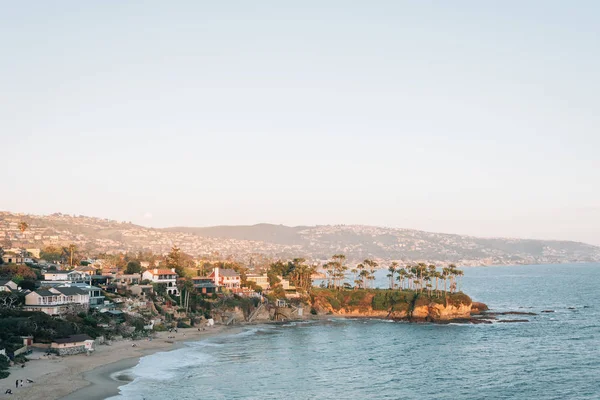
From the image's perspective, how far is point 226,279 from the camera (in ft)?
431

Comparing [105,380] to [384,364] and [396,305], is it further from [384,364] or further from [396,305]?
[396,305]

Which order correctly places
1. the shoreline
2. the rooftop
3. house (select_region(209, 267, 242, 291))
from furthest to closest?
house (select_region(209, 267, 242, 291)) → the rooftop → the shoreline

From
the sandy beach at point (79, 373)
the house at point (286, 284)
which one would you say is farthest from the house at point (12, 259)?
the house at point (286, 284)

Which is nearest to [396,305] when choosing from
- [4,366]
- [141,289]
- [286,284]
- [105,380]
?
[286,284]

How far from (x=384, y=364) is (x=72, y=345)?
121 ft

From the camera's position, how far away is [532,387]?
55.7 meters

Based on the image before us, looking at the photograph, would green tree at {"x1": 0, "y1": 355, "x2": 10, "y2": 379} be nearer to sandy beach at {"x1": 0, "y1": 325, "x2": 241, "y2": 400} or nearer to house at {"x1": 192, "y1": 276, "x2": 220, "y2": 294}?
sandy beach at {"x1": 0, "y1": 325, "x2": 241, "y2": 400}

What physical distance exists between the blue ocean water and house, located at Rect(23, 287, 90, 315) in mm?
16969

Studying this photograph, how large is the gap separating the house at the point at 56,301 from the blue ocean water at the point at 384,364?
1697 centimetres

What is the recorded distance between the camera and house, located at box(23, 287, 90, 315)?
78125 millimetres

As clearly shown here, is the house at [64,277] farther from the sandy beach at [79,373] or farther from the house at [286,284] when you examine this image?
the house at [286,284]

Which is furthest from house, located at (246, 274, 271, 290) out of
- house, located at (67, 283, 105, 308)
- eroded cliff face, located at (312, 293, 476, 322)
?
house, located at (67, 283, 105, 308)

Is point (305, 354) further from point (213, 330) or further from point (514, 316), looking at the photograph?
point (514, 316)

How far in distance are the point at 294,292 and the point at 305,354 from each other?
53289mm
